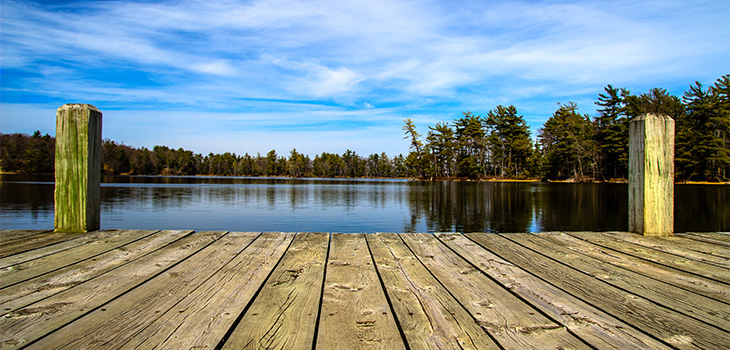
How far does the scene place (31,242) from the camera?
2.43 meters

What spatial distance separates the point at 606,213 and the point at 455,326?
47.9ft

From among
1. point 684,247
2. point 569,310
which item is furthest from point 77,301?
point 684,247

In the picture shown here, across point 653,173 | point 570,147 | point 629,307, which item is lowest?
point 629,307

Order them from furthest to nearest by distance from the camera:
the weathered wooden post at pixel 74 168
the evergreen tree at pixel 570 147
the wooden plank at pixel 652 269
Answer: the evergreen tree at pixel 570 147 → the weathered wooden post at pixel 74 168 → the wooden plank at pixel 652 269

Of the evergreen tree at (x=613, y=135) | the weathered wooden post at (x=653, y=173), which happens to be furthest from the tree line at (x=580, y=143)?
the weathered wooden post at (x=653, y=173)

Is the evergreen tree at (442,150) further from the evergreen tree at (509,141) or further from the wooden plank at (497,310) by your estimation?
the wooden plank at (497,310)

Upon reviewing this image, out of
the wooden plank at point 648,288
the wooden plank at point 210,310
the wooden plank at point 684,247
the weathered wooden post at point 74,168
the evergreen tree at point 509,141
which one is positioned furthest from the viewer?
the evergreen tree at point 509,141

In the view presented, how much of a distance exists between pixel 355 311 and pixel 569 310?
0.79 metres

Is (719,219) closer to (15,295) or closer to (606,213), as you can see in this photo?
(606,213)

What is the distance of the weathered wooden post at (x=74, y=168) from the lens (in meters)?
2.67

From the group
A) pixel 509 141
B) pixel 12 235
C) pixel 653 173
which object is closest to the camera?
pixel 12 235

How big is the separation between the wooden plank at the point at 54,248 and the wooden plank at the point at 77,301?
0.58 meters

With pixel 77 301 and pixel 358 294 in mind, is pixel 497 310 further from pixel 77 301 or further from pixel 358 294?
pixel 77 301

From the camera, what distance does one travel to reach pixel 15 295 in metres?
1.47
